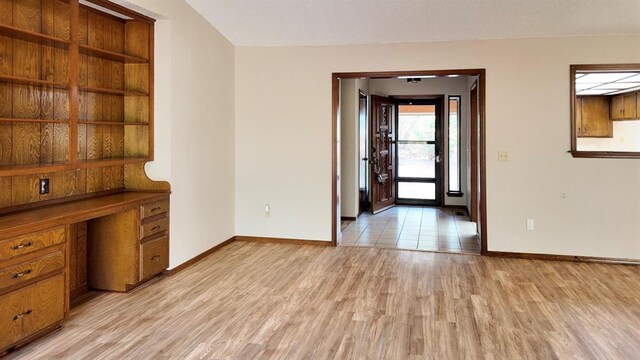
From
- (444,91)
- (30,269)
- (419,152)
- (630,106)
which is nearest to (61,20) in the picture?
(30,269)

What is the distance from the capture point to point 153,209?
3990 mm

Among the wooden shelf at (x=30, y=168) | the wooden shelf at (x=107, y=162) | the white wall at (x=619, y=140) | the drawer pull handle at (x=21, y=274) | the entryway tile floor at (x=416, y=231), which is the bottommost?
the entryway tile floor at (x=416, y=231)

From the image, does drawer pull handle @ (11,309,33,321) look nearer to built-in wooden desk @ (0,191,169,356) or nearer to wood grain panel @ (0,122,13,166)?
built-in wooden desk @ (0,191,169,356)

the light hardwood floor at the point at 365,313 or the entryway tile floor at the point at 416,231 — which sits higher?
the entryway tile floor at the point at 416,231

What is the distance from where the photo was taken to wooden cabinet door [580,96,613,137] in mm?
5230

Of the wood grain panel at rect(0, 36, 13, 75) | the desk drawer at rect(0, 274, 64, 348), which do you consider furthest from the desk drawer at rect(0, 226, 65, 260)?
the wood grain panel at rect(0, 36, 13, 75)

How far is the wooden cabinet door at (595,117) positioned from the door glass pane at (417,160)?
12.1 ft

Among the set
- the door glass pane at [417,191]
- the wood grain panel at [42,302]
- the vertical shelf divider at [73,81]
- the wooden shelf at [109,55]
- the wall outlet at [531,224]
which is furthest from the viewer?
the door glass pane at [417,191]

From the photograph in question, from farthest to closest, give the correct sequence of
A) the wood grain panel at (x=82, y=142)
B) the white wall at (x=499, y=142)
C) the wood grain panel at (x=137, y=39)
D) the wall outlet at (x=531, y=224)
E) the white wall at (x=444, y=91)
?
1. the white wall at (x=444, y=91)
2. the wall outlet at (x=531, y=224)
3. the white wall at (x=499, y=142)
4. the wood grain panel at (x=137, y=39)
5. the wood grain panel at (x=82, y=142)

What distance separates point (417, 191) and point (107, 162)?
6.48 m

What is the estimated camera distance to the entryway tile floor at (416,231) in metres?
5.54

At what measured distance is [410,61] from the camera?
522cm

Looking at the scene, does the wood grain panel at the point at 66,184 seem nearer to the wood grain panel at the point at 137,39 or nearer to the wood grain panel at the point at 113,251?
the wood grain panel at the point at 113,251

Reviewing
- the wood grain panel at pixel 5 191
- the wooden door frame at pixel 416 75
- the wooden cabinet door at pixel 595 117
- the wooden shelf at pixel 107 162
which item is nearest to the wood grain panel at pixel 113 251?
the wooden shelf at pixel 107 162
